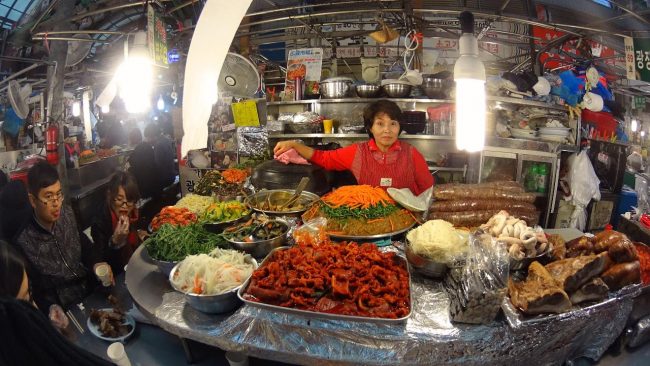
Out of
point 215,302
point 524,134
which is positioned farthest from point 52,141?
point 524,134

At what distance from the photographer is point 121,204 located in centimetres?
340

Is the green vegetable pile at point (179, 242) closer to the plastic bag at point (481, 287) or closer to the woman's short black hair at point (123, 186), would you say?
the woman's short black hair at point (123, 186)

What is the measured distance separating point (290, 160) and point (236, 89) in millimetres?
2653

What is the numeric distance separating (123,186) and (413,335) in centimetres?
323

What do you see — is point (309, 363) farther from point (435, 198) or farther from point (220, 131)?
point (220, 131)

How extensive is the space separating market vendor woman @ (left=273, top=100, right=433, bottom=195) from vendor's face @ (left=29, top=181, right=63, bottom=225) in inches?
85.1

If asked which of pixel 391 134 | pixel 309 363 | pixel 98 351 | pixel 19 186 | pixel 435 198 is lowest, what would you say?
pixel 98 351

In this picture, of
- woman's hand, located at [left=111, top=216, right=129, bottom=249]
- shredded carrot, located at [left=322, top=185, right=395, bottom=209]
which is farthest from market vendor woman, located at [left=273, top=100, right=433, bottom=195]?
woman's hand, located at [left=111, top=216, right=129, bottom=249]

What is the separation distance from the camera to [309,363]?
5.70ft

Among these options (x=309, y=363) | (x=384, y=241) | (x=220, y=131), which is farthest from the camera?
(x=220, y=131)

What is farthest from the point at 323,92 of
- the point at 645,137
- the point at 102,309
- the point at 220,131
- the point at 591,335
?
the point at 645,137

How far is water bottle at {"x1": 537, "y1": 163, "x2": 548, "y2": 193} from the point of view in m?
5.42

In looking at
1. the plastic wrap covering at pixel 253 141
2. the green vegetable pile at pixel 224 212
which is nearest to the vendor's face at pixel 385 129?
the green vegetable pile at pixel 224 212

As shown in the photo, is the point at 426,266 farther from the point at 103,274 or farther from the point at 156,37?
the point at 156,37
